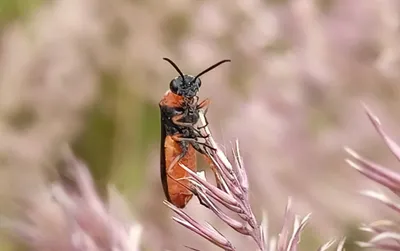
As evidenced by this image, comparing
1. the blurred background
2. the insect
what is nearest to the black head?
the insect

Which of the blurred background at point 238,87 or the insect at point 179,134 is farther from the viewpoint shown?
the blurred background at point 238,87

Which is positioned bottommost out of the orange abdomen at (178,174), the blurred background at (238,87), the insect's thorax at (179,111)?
the orange abdomen at (178,174)

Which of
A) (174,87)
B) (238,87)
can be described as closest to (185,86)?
(174,87)

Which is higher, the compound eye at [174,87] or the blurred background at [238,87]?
the blurred background at [238,87]

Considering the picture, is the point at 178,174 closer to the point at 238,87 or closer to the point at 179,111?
the point at 179,111

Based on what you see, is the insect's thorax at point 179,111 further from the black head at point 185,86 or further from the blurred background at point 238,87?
the blurred background at point 238,87

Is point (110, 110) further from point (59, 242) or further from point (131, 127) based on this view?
point (59, 242)

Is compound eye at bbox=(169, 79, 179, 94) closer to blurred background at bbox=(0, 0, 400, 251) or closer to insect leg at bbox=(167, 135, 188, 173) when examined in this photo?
insect leg at bbox=(167, 135, 188, 173)

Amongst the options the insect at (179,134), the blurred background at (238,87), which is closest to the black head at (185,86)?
the insect at (179,134)
